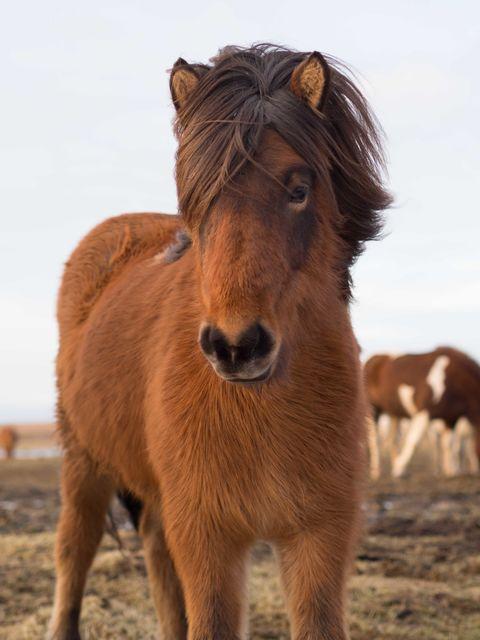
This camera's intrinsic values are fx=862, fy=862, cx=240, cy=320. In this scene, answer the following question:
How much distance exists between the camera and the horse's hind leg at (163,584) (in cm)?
426

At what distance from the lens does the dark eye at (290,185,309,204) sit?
2637 mm

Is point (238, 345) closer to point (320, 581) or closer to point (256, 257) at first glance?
point (256, 257)

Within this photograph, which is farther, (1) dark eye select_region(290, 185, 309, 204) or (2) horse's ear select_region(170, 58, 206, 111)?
(2) horse's ear select_region(170, 58, 206, 111)

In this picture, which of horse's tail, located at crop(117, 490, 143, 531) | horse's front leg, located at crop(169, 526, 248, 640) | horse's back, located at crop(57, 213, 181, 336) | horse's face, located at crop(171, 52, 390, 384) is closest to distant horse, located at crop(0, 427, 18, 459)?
horse's back, located at crop(57, 213, 181, 336)

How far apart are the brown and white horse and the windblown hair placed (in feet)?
46.0

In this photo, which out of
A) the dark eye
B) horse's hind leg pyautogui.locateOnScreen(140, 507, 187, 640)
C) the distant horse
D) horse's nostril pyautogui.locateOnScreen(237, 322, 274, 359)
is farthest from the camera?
the distant horse

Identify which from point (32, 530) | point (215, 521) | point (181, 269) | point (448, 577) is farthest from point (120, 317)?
point (32, 530)

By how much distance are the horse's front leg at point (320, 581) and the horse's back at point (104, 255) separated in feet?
6.40

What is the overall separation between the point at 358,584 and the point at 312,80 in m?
3.91

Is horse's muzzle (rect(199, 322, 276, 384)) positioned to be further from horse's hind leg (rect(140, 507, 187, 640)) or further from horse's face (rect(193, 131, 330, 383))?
horse's hind leg (rect(140, 507, 187, 640))

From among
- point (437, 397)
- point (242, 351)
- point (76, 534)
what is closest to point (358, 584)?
point (76, 534)

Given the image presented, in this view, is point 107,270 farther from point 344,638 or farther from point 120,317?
point 344,638

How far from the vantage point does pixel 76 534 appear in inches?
176

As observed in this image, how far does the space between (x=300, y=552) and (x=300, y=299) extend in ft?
2.84
